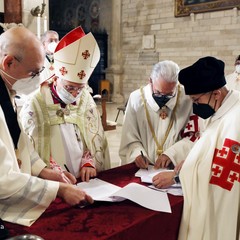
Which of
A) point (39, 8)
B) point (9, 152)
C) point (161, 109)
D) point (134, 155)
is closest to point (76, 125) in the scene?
point (134, 155)

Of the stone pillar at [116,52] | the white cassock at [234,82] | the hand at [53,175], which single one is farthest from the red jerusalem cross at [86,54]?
the stone pillar at [116,52]

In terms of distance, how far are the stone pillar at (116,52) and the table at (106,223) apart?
36.7 feet

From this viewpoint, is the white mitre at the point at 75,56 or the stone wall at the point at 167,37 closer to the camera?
the white mitre at the point at 75,56

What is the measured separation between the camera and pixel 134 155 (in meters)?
2.70

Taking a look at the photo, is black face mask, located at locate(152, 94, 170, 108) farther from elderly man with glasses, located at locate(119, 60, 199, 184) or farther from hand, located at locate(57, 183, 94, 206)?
hand, located at locate(57, 183, 94, 206)

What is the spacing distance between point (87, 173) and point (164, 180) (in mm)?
489

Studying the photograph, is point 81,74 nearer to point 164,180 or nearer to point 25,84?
point 25,84

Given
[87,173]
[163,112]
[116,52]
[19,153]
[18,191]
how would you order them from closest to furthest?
[18,191], [19,153], [87,173], [163,112], [116,52]

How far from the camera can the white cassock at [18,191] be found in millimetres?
1486

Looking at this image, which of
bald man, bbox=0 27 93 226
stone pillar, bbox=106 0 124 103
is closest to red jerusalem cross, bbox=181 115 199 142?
bald man, bbox=0 27 93 226

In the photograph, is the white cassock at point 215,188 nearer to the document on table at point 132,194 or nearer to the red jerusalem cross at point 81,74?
the document on table at point 132,194

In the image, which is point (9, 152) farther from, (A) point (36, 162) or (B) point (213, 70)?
(B) point (213, 70)

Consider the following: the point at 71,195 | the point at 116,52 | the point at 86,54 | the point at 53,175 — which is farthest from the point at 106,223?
the point at 116,52

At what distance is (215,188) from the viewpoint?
1989 millimetres
